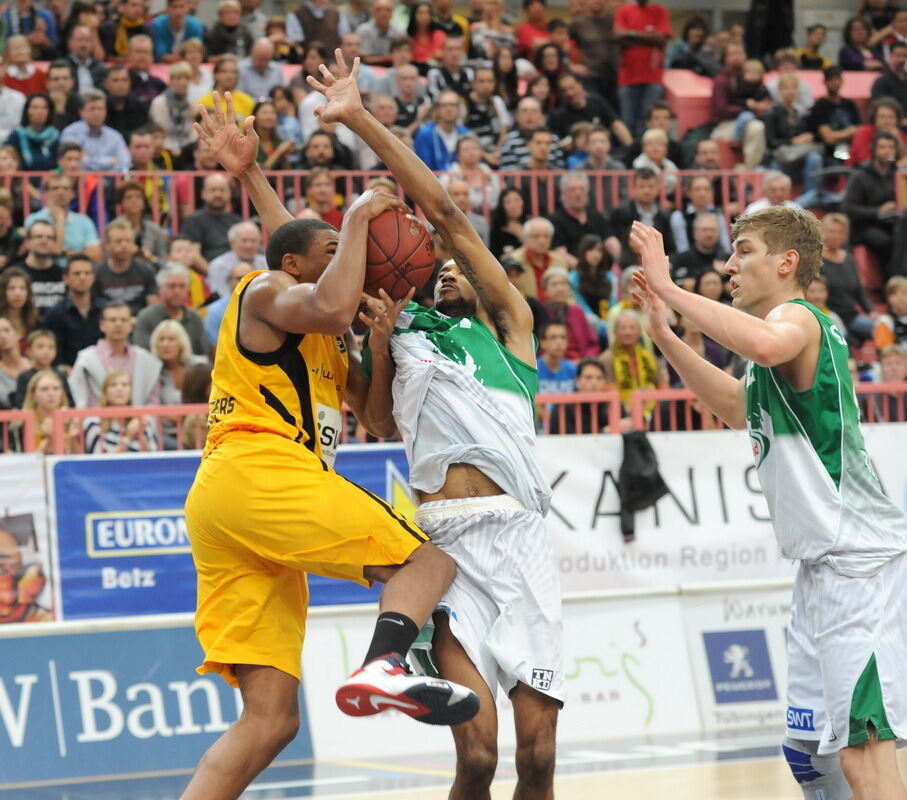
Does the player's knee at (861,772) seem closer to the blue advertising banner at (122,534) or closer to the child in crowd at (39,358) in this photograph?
the blue advertising banner at (122,534)

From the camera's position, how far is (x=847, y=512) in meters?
5.22

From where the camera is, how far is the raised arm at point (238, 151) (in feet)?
21.2

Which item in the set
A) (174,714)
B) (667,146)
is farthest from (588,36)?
(174,714)

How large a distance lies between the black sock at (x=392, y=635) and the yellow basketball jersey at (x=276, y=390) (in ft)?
2.56

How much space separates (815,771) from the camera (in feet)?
17.7

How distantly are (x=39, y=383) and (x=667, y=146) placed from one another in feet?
26.8

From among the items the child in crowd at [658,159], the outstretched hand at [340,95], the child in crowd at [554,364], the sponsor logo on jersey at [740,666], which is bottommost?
the sponsor logo on jersey at [740,666]

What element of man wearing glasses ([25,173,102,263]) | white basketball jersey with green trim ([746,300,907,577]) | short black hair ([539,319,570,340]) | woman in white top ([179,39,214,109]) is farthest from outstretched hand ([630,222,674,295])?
woman in white top ([179,39,214,109])

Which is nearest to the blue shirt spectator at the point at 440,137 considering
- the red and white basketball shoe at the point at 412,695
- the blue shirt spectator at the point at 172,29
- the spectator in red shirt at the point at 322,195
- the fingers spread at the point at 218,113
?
the spectator in red shirt at the point at 322,195

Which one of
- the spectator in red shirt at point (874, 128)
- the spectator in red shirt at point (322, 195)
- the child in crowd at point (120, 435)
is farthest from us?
the spectator in red shirt at point (874, 128)

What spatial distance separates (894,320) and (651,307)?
32.4 feet

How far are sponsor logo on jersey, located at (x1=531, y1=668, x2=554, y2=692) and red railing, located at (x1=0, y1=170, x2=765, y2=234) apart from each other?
9.09m

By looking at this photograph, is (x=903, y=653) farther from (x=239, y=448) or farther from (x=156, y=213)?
(x=156, y=213)

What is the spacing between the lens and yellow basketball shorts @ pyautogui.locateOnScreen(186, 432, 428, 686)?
5.33 metres
